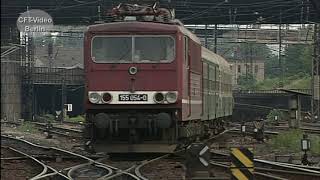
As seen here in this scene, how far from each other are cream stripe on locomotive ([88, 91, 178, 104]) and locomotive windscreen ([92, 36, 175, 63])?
2.67 feet

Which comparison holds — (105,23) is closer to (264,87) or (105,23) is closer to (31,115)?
(31,115)

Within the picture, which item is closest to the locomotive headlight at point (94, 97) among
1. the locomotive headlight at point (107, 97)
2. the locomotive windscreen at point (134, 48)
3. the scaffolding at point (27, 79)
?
the locomotive headlight at point (107, 97)

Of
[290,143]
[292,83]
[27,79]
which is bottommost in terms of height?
[290,143]

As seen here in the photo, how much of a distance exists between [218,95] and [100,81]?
10644 mm

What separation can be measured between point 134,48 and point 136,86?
0.94 meters

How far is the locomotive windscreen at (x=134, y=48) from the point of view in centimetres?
1457

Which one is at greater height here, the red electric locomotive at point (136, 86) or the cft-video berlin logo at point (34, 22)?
the cft-video berlin logo at point (34, 22)

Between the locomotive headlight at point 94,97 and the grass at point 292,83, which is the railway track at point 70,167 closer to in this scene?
the locomotive headlight at point 94,97

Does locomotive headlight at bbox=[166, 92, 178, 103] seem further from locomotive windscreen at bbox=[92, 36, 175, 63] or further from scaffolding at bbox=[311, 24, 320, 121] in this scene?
scaffolding at bbox=[311, 24, 320, 121]

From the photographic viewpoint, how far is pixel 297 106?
24.2 metres

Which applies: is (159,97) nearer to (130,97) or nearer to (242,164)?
(130,97)

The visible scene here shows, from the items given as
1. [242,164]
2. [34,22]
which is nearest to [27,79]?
[34,22]

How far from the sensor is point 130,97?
1418 cm

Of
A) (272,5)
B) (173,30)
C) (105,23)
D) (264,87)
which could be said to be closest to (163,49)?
(173,30)
